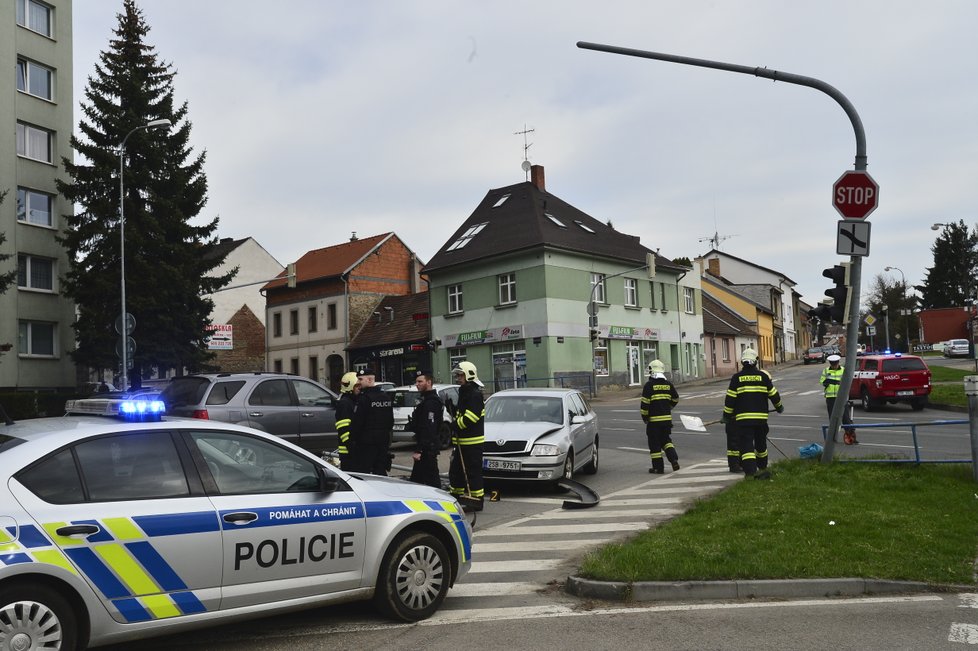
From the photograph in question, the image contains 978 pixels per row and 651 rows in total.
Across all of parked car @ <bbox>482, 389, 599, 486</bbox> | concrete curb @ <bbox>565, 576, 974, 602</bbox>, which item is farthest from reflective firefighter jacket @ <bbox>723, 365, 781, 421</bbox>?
concrete curb @ <bbox>565, 576, 974, 602</bbox>

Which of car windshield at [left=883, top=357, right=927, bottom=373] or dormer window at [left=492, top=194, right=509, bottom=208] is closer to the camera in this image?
car windshield at [left=883, top=357, right=927, bottom=373]

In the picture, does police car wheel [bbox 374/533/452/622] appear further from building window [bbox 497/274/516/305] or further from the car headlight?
building window [bbox 497/274/516/305]

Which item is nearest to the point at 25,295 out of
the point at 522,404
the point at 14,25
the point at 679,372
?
the point at 14,25

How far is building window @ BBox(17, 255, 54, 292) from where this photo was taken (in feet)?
121

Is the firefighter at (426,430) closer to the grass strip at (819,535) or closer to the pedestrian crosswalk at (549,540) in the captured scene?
the pedestrian crosswalk at (549,540)

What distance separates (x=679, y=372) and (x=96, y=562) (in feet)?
156

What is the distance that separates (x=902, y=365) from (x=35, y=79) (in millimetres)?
36371

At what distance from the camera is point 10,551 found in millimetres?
4418

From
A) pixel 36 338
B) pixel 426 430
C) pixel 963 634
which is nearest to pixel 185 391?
pixel 426 430

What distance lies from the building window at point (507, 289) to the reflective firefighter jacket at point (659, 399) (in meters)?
28.9

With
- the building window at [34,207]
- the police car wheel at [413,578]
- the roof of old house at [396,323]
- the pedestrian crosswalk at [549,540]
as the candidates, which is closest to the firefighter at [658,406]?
the pedestrian crosswalk at [549,540]

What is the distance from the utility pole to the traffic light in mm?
86

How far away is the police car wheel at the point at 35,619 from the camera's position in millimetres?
4387

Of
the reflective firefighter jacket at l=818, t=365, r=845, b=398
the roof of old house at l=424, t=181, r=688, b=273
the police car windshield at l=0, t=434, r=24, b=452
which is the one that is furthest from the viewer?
the roof of old house at l=424, t=181, r=688, b=273
